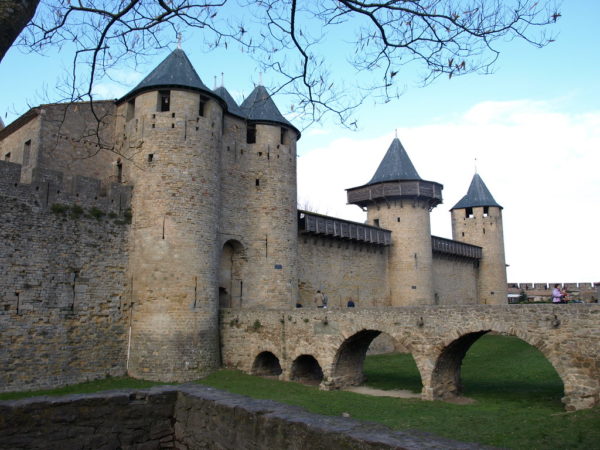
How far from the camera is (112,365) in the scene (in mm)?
16281

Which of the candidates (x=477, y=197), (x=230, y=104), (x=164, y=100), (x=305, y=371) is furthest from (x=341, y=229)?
(x=477, y=197)

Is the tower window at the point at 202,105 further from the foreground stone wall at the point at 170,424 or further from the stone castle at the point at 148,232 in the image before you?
the foreground stone wall at the point at 170,424

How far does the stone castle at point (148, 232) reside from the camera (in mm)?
14727

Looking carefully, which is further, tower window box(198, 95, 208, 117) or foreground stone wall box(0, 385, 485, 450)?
tower window box(198, 95, 208, 117)

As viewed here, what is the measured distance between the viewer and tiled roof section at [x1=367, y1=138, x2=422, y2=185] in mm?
28659

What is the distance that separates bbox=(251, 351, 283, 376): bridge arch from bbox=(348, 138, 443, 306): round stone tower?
11.2 m

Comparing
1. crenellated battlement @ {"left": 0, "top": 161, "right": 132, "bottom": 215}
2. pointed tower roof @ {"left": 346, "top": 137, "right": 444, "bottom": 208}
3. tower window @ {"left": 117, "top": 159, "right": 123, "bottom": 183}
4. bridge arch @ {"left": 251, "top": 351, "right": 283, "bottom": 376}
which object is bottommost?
bridge arch @ {"left": 251, "top": 351, "right": 283, "bottom": 376}

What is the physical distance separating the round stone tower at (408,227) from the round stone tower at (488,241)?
374 inches

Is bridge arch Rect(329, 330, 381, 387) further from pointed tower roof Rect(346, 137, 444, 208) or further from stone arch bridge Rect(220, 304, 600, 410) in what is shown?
pointed tower roof Rect(346, 137, 444, 208)

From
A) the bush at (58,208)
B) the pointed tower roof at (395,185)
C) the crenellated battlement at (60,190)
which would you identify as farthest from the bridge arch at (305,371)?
the pointed tower roof at (395,185)

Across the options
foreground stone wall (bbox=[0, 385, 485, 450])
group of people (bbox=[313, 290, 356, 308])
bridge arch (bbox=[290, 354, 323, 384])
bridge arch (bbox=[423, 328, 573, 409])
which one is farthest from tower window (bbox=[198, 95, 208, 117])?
foreground stone wall (bbox=[0, 385, 485, 450])

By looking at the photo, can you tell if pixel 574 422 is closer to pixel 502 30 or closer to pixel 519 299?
pixel 502 30

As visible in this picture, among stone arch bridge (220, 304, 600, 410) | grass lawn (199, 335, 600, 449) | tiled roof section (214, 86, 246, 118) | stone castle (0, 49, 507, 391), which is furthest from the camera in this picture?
tiled roof section (214, 86, 246, 118)

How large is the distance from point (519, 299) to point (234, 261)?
3241cm
